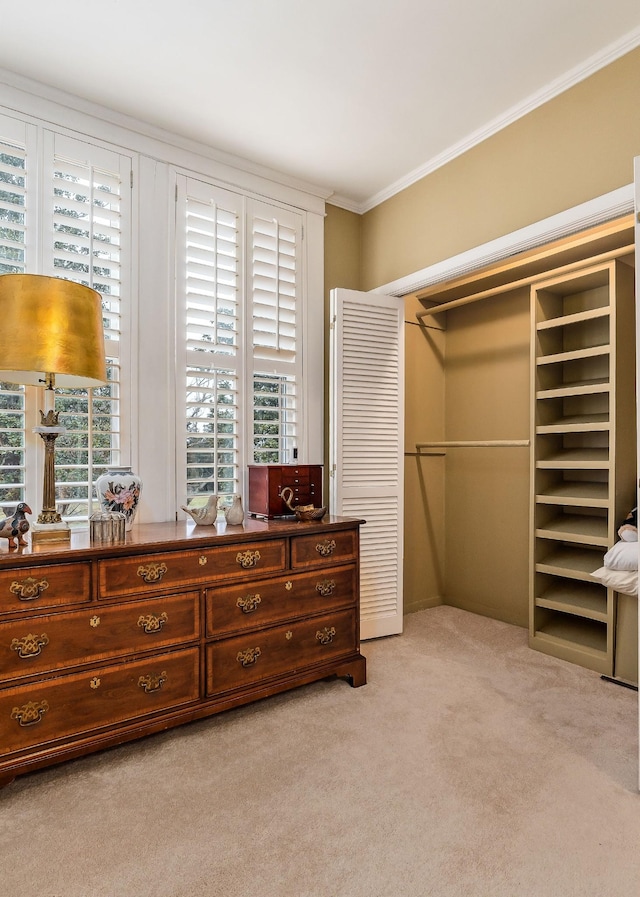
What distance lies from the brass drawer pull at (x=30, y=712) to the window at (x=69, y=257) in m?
0.80

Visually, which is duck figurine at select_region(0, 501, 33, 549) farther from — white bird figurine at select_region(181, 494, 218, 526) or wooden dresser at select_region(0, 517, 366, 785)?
white bird figurine at select_region(181, 494, 218, 526)

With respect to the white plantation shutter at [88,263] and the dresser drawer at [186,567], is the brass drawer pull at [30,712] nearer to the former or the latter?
the dresser drawer at [186,567]

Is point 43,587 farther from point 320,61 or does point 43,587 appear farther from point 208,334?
point 320,61

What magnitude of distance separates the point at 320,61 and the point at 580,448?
2.63m

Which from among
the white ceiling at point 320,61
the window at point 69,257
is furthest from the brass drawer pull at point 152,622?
the white ceiling at point 320,61

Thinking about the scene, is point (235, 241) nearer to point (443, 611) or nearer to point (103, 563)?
point (103, 563)

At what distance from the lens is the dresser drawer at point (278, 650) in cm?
229

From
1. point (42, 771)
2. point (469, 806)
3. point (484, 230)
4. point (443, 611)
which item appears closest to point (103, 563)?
point (42, 771)

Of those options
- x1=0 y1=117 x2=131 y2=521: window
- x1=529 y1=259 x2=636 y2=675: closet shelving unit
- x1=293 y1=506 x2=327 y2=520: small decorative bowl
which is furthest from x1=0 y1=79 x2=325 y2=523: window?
x1=529 y1=259 x2=636 y2=675: closet shelving unit

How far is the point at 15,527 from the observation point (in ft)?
6.53

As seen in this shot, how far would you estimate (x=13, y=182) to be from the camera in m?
2.43

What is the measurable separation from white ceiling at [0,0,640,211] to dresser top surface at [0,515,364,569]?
2098 millimetres

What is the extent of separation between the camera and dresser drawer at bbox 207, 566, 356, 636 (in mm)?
2299

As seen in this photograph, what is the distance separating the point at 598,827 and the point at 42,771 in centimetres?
196
